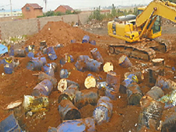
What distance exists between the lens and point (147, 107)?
3.86 metres

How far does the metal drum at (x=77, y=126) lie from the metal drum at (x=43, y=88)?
2.36 meters

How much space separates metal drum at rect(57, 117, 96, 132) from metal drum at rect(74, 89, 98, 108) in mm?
1342

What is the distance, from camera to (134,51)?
9.55 m

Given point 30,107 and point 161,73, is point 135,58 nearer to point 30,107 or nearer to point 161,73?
point 161,73

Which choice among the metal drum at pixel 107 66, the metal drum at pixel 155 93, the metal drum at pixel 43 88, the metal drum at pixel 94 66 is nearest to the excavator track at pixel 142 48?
the metal drum at pixel 107 66

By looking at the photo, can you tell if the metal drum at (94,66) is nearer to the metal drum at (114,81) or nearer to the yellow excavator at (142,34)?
the metal drum at (114,81)

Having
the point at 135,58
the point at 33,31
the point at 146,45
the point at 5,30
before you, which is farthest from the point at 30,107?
the point at 33,31

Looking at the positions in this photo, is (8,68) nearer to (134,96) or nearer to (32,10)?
(134,96)

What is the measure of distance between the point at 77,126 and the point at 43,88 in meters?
2.61

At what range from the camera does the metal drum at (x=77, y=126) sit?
3759 mm

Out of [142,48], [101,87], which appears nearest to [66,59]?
[101,87]

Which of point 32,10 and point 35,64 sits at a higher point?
point 32,10

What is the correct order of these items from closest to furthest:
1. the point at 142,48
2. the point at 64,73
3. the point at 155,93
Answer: the point at 155,93
the point at 64,73
the point at 142,48

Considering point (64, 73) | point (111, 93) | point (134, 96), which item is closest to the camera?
point (134, 96)
